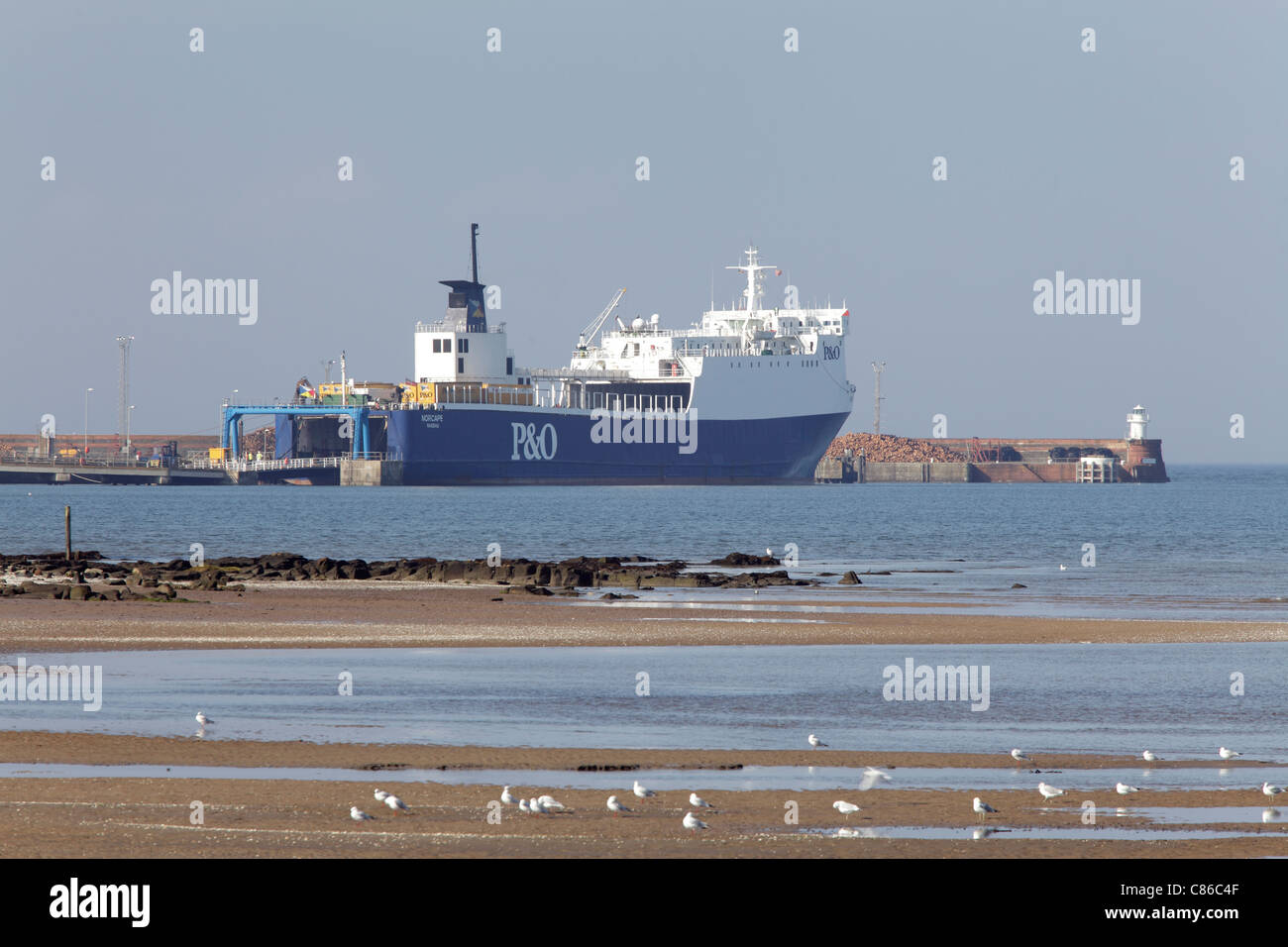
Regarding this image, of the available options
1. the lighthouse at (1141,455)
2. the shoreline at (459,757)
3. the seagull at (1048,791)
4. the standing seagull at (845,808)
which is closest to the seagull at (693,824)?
the standing seagull at (845,808)

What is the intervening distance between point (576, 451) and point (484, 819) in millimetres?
81240

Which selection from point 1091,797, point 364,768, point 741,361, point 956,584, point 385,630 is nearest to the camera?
point 1091,797

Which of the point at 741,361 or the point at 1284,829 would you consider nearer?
the point at 1284,829

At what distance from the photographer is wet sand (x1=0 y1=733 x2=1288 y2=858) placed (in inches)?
331

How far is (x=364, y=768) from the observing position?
1099 cm

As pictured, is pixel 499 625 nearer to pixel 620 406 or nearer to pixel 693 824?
pixel 693 824

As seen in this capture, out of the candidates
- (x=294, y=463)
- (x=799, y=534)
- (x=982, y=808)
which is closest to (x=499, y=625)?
(x=982, y=808)

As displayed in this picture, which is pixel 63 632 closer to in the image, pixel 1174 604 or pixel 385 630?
pixel 385 630

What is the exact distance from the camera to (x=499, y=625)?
2250 cm

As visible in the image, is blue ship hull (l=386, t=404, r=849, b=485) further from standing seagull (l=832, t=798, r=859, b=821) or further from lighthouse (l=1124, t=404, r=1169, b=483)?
standing seagull (l=832, t=798, r=859, b=821)
